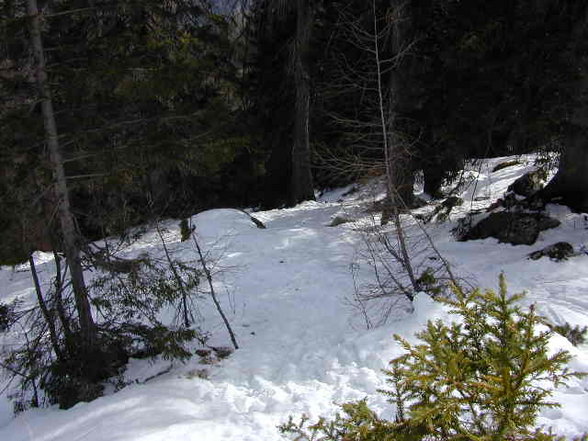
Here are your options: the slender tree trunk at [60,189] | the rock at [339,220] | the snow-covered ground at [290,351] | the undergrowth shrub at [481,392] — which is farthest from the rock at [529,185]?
the slender tree trunk at [60,189]

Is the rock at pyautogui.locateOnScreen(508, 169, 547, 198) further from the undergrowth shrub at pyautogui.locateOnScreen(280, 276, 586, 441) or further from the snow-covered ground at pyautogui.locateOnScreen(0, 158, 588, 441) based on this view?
the undergrowth shrub at pyautogui.locateOnScreen(280, 276, 586, 441)

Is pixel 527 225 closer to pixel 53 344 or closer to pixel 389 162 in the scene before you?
pixel 389 162

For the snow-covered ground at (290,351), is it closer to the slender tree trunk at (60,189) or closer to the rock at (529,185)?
the slender tree trunk at (60,189)

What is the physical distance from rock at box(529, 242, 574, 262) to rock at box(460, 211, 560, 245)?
2.17 feet

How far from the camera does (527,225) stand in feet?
25.8

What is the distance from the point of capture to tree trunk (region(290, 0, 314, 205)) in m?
13.0

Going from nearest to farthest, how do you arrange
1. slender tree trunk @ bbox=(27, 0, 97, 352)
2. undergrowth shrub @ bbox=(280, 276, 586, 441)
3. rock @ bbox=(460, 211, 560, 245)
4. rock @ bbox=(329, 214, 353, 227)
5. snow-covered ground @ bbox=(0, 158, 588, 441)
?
1. undergrowth shrub @ bbox=(280, 276, 586, 441)
2. snow-covered ground @ bbox=(0, 158, 588, 441)
3. slender tree trunk @ bbox=(27, 0, 97, 352)
4. rock @ bbox=(460, 211, 560, 245)
5. rock @ bbox=(329, 214, 353, 227)

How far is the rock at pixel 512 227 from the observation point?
775cm

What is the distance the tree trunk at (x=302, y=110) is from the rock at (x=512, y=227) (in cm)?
539

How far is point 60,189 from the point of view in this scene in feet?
17.0

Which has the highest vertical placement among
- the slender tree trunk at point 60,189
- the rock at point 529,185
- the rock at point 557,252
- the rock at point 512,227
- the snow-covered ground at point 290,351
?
the slender tree trunk at point 60,189

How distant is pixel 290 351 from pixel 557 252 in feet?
14.2

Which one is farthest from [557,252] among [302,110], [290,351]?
[302,110]

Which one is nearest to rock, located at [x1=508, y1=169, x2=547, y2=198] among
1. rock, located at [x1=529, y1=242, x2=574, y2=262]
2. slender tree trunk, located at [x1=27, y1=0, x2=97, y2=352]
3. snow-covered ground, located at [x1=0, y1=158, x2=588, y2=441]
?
snow-covered ground, located at [x1=0, y1=158, x2=588, y2=441]
